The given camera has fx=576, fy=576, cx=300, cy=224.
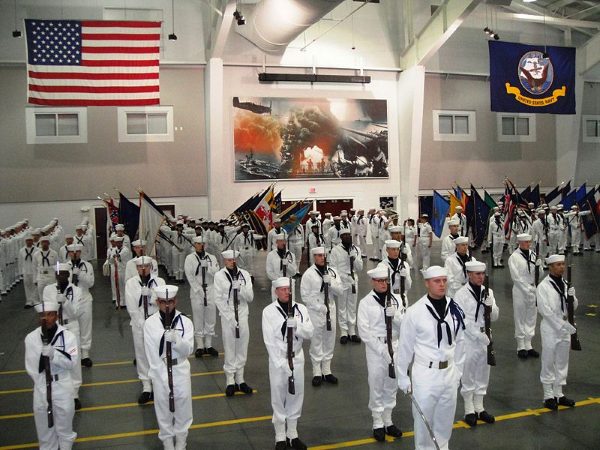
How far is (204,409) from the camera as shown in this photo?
7.80 meters

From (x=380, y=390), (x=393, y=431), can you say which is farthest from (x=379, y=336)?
(x=393, y=431)

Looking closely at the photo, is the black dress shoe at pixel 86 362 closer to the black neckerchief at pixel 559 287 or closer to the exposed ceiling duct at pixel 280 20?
the black neckerchief at pixel 559 287

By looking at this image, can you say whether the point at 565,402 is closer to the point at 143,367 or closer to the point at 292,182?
the point at 143,367

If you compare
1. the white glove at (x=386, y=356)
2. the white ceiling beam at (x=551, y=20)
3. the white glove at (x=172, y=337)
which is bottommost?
the white glove at (x=386, y=356)

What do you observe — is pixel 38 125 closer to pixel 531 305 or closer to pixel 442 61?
pixel 442 61

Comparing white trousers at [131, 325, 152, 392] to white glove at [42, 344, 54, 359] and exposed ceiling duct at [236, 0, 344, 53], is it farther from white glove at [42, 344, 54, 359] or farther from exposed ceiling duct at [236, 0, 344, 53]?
exposed ceiling duct at [236, 0, 344, 53]

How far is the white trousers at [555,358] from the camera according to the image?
739cm

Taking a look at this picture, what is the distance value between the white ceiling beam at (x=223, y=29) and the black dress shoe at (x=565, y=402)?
55.2 ft

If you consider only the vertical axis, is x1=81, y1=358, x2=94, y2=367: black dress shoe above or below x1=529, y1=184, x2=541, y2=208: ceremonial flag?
below

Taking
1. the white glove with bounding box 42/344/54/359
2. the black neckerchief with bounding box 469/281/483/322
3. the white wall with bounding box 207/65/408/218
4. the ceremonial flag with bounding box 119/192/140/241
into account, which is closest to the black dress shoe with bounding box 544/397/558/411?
the black neckerchief with bounding box 469/281/483/322

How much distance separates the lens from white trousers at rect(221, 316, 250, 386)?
8336 mm

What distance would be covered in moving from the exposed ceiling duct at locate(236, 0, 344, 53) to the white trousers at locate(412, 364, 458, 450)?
14270mm

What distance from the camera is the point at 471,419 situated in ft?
23.1

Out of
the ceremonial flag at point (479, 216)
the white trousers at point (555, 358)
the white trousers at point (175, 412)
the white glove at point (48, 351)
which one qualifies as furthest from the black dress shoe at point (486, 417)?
the ceremonial flag at point (479, 216)
